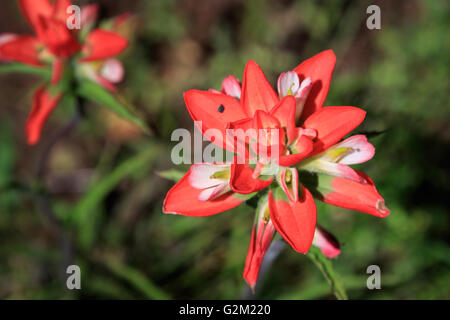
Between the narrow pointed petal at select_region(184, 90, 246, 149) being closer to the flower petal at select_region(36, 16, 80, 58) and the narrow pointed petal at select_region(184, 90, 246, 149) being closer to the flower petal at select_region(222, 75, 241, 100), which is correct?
the flower petal at select_region(222, 75, 241, 100)

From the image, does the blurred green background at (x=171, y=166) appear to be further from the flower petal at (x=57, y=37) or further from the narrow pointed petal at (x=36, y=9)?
the narrow pointed petal at (x=36, y=9)

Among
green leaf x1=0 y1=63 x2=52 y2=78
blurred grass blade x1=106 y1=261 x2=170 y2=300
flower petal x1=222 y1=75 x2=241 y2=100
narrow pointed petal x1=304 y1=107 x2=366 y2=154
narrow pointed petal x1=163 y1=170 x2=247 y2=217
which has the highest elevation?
green leaf x1=0 y1=63 x2=52 y2=78

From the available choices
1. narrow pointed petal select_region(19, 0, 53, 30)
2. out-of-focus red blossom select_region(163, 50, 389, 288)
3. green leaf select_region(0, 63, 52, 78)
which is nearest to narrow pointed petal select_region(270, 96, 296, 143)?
out-of-focus red blossom select_region(163, 50, 389, 288)

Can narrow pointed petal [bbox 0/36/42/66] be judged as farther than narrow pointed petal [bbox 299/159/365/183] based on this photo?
Yes

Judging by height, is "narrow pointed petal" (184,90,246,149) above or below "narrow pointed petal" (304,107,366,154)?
above
